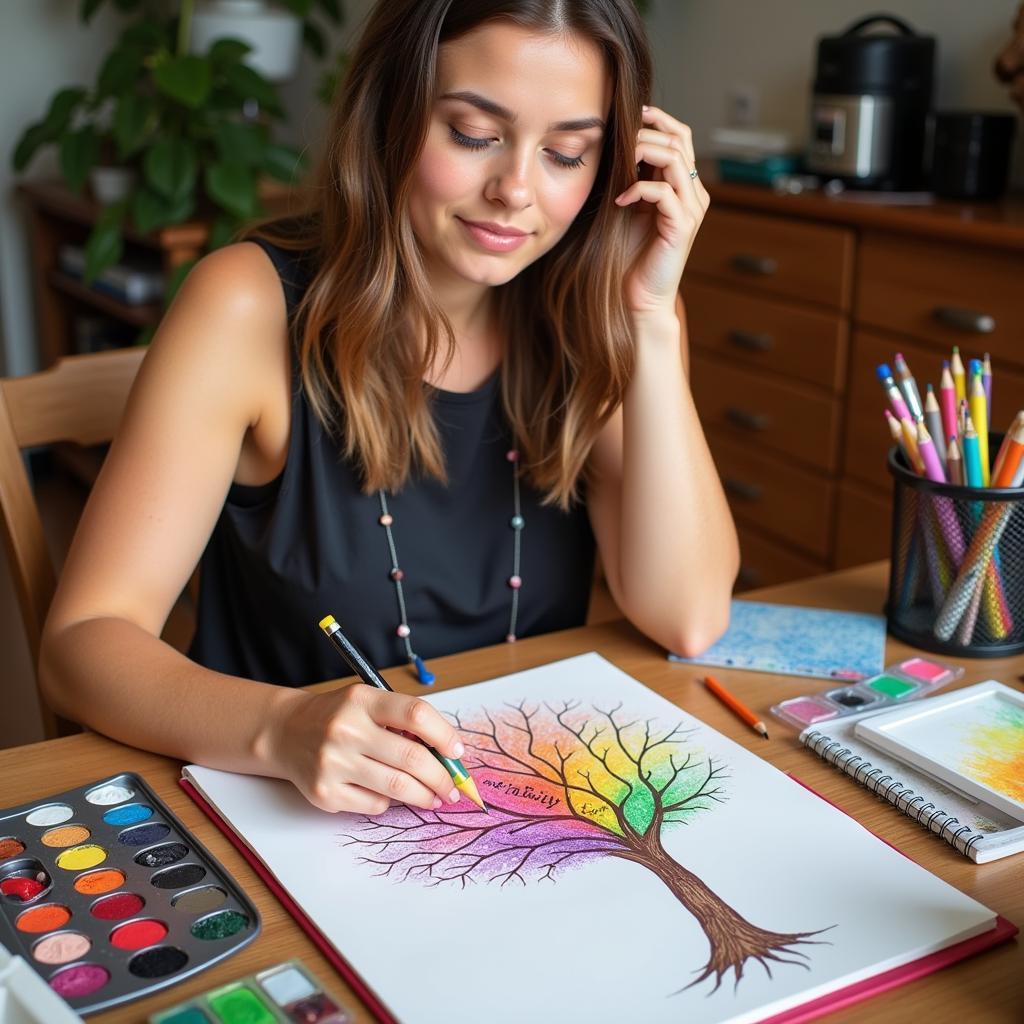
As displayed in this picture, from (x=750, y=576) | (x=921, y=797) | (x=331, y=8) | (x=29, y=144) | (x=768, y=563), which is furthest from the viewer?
(x=331, y=8)

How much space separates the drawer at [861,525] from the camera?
2408 mm

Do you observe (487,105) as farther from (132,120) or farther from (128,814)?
(132,120)

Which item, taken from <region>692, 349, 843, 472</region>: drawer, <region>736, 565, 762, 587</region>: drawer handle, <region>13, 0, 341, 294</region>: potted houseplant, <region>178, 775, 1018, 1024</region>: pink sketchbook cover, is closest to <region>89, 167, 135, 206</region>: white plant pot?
<region>13, 0, 341, 294</region>: potted houseplant

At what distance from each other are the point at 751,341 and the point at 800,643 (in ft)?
5.23

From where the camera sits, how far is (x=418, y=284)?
1.23 metres

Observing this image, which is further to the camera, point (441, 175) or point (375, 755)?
point (441, 175)

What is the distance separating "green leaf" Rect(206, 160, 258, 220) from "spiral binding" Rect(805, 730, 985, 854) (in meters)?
2.41

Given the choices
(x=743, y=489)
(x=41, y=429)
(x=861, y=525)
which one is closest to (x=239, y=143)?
(x=743, y=489)

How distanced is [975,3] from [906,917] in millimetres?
2260

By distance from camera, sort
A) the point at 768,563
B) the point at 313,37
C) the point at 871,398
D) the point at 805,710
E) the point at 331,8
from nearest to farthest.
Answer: the point at 805,710 < the point at 871,398 < the point at 768,563 < the point at 331,8 < the point at 313,37

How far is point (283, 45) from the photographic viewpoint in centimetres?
368

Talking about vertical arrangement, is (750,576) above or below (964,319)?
below

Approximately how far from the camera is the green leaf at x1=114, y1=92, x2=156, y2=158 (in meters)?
3.07

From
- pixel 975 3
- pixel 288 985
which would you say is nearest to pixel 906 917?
pixel 288 985
